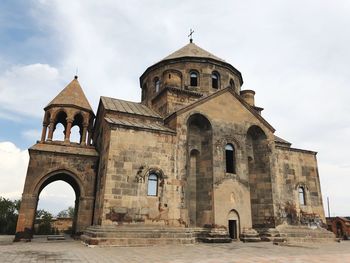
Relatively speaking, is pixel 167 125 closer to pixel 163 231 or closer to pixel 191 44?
pixel 163 231

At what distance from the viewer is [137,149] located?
12867 millimetres

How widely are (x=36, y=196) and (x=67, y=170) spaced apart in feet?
6.05

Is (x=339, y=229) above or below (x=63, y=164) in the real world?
below

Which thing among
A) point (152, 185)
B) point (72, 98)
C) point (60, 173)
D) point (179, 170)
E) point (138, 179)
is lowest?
point (152, 185)

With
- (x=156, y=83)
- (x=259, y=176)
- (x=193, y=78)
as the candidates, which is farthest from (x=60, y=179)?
(x=259, y=176)

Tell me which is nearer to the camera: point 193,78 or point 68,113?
point 68,113

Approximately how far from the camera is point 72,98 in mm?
16406

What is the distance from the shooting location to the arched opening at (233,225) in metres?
13.8

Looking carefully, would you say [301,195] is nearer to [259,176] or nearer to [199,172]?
[259,176]

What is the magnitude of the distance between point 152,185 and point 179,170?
4.99 feet

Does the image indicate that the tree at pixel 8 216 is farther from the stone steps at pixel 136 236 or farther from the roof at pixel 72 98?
the stone steps at pixel 136 236

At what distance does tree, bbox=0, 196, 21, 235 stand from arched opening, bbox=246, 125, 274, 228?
1801 cm

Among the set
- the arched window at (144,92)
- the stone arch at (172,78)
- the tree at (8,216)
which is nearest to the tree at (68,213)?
the tree at (8,216)

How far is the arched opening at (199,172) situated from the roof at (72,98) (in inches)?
257
